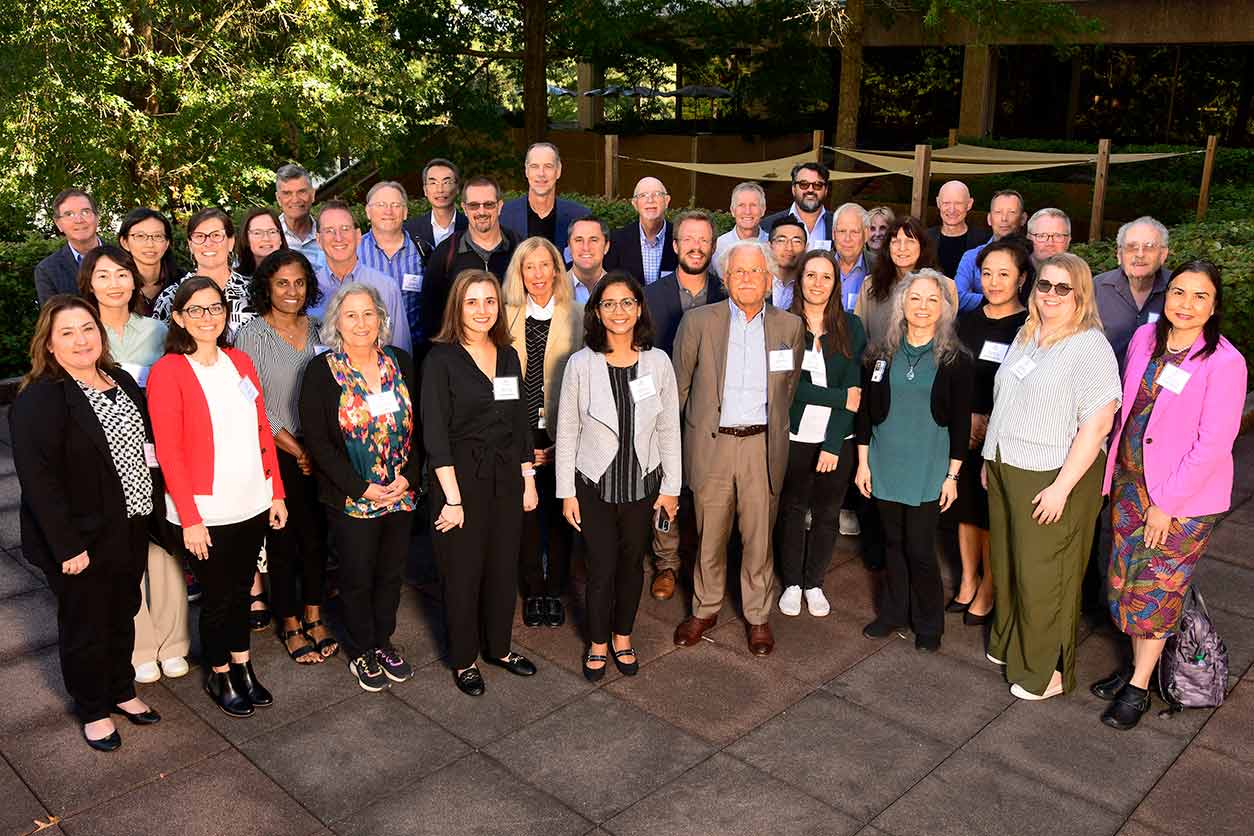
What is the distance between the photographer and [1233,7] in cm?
1812

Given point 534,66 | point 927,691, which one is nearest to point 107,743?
point 927,691

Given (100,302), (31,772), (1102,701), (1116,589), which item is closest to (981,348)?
(1116,589)

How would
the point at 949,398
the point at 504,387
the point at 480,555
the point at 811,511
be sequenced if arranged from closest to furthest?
the point at 504,387, the point at 480,555, the point at 949,398, the point at 811,511

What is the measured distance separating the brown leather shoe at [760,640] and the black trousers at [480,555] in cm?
111

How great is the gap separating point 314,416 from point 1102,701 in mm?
3416

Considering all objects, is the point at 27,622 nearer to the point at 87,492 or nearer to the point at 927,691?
the point at 87,492

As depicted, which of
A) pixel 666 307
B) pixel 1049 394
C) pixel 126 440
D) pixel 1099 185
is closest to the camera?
pixel 126 440

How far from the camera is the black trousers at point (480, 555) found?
416 centimetres

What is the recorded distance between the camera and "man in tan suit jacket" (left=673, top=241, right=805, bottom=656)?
14.8 feet

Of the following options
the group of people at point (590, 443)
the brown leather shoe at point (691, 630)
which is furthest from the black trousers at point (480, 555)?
the brown leather shoe at point (691, 630)

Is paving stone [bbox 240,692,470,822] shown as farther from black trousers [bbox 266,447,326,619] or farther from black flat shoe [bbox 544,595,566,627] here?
black flat shoe [bbox 544,595,566,627]

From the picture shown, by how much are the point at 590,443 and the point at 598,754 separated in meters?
1.21

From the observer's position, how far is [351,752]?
3.92 meters

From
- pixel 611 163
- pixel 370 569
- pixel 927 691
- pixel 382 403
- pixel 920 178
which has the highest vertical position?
pixel 611 163
